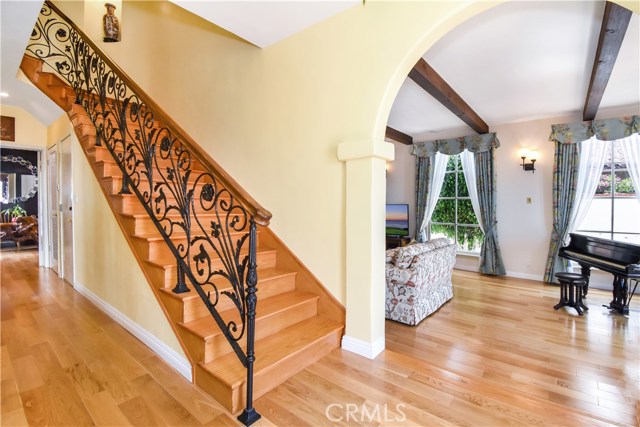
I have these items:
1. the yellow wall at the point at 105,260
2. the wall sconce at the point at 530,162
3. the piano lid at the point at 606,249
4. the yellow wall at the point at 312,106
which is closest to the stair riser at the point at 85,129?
the yellow wall at the point at 105,260

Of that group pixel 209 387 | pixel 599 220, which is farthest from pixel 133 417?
pixel 599 220

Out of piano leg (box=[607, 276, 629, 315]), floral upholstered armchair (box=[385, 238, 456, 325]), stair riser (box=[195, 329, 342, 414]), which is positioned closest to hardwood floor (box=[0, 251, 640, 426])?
stair riser (box=[195, 329, 342, 414])

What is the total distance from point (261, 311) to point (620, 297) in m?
4.50

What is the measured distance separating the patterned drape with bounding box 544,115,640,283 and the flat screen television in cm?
256

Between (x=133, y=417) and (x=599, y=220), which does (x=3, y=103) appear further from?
(x=599, y=220)

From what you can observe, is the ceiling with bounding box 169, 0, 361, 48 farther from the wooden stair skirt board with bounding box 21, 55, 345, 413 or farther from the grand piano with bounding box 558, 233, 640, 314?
the grand piano with bounding box 558, 233, 640, 314

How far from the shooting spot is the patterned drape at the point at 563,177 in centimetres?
495

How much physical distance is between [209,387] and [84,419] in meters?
0.62

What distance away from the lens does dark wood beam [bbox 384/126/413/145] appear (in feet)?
20.2

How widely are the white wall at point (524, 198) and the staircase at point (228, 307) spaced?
4.66m

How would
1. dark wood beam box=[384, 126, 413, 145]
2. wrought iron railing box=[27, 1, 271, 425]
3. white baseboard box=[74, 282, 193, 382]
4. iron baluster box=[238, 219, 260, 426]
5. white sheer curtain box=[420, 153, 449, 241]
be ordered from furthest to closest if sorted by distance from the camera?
white sheer curtain box=[420, 153, 449, 241], dark wood beam box=[384, 126, 413, 145], white baseboard box=[74, 282, 193, 382], wrought iron railing box=[27, 1, 271, 425], iron baluster box=[238, 219, 260, 426]

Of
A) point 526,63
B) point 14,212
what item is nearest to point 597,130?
point 526,63

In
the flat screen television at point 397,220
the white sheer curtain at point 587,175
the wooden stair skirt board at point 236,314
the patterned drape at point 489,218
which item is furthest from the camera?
the flat screen television at point 397,220

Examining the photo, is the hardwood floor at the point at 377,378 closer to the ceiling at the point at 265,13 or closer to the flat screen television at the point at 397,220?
the ceiling at the point at 265,13
